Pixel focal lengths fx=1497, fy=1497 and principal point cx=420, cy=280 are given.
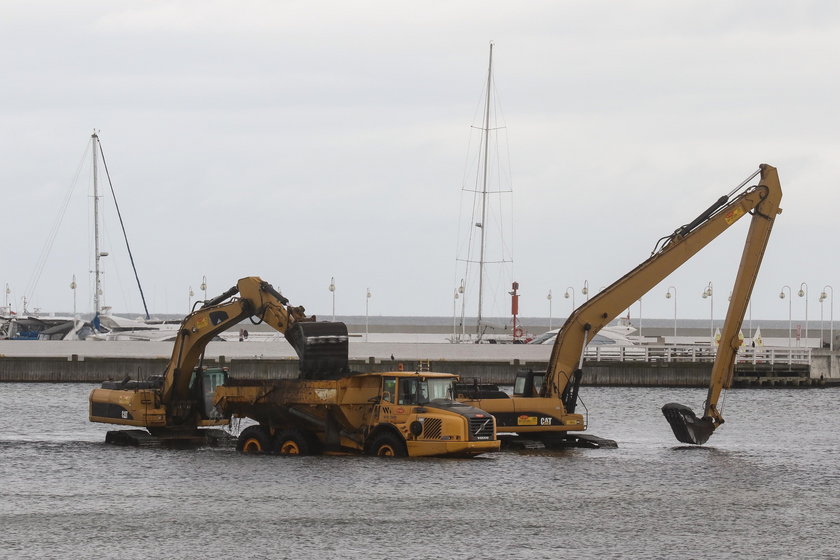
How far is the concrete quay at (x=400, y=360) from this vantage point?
82625 mm

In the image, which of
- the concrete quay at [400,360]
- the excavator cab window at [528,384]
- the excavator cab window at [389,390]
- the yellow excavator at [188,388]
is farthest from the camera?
the concrete quay at [400,360]

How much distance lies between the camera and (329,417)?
3941 centimetres

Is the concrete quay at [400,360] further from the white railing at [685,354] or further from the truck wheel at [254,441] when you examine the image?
the truck wheel at [254,441]

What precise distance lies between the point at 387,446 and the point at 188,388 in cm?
854

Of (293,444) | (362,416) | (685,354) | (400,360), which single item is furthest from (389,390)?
(685,354)

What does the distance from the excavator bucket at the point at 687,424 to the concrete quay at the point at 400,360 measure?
37.3m

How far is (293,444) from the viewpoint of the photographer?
3984 cm

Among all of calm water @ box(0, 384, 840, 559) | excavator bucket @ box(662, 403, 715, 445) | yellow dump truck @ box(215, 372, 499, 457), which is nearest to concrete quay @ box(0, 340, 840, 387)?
calm water @ box(0, 384, 840, 559)

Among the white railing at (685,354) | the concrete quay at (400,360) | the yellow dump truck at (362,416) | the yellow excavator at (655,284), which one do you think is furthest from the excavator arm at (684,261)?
the white railing at (685,354)

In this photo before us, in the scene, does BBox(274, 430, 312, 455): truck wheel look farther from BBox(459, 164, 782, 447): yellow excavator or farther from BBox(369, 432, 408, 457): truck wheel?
BBox(459, 164, 782, 447): yellow excavator

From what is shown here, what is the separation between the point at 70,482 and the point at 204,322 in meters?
9.30

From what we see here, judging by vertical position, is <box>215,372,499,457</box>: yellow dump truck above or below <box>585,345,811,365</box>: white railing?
below

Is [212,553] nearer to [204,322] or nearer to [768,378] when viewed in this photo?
[204,322]

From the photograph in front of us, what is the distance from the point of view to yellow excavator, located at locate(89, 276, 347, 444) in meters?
42.3
